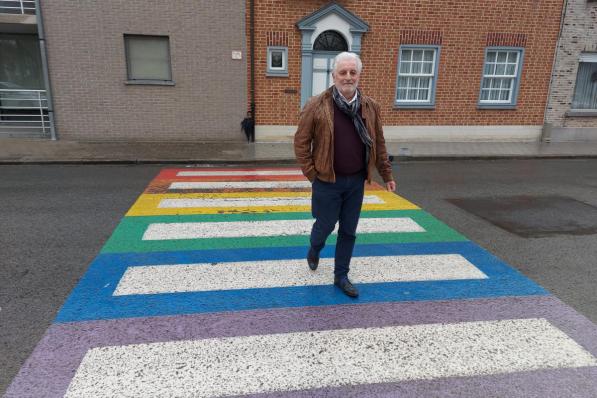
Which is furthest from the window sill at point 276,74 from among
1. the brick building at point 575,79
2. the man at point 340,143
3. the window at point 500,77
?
the man at point 340,143

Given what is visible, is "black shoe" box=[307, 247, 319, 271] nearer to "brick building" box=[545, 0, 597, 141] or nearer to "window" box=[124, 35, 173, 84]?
"window" box=[124, 35, 173, 84]

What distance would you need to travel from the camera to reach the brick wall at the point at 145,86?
464 inches

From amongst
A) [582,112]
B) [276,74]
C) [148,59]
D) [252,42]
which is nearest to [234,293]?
[276,74]

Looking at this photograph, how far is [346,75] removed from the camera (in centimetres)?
329

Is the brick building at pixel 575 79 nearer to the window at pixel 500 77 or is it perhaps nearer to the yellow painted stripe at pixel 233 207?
the window at pixel 500 77

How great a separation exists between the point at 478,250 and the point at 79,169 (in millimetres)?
8277

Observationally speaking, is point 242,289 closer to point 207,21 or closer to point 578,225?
point 578,225

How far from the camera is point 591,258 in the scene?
4.77 meters

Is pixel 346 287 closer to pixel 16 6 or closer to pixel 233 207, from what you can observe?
pixel 233 207

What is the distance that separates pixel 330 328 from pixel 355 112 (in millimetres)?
1707

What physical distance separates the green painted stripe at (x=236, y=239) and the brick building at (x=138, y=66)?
7508 millimetres

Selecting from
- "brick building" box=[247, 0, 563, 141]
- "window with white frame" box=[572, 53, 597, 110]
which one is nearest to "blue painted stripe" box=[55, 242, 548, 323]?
"brick building" box=[247, 0, 563, 141]

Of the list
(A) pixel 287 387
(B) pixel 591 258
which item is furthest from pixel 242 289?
(B) pixel 591 258

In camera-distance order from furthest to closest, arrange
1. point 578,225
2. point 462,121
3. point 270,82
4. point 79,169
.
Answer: point 462,121, point 270,82, point 79,169, point 578,225
